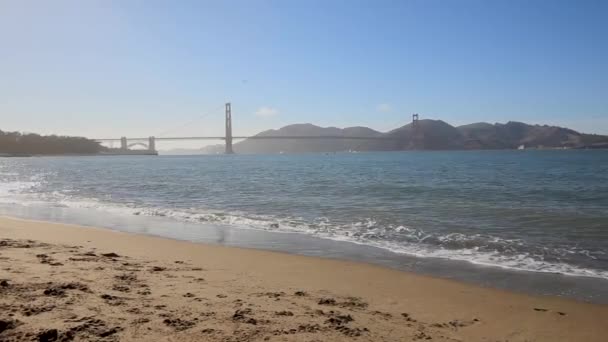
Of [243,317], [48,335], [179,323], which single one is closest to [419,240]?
[243,317]

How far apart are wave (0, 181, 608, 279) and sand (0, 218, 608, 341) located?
57.8 inches

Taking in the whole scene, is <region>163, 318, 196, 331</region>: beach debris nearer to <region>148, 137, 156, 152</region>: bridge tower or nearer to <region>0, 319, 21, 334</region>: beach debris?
<region>0, 319, 21, 334</region>: beach debris

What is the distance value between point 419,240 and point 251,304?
460 centimetres

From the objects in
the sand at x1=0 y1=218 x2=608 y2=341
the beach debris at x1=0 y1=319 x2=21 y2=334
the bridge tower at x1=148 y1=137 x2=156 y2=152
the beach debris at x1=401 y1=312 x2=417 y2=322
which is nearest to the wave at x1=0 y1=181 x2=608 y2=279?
the sand at x1=0 y1=218 x2=608 y2=341

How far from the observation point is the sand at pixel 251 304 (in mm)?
2998

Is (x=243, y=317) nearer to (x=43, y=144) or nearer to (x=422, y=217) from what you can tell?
(x=422, y=217)

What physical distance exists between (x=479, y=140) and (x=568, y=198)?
117 meters

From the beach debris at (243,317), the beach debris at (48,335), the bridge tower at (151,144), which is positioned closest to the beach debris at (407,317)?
the beach debris at (243,317)

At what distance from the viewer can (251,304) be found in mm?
3676

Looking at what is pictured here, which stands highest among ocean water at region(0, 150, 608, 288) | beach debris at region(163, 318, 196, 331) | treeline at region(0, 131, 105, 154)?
treeline at region(0, 131, 105, 154)

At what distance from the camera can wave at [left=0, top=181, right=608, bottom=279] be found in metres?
6.03

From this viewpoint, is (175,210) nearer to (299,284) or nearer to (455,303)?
(299,284)

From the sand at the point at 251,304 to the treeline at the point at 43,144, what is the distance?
4424 inches

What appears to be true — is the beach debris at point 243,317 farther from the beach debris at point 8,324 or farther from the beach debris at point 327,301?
the beach debris at point 8,324
